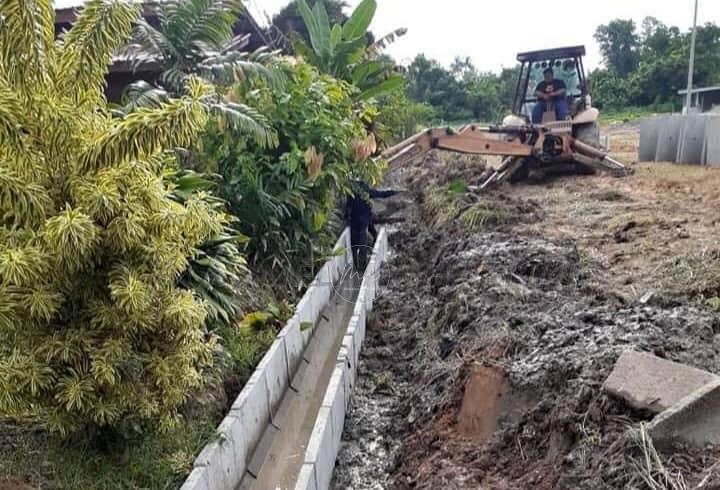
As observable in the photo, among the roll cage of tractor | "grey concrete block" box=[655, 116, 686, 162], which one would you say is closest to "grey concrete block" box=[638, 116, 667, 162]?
"grey concrete block" box=[655, 116, 686, 162]

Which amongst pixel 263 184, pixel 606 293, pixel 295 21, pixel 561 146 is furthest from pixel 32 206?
pixel 295 21

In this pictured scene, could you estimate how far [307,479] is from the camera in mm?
3168

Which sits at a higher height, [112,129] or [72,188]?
[112,129]

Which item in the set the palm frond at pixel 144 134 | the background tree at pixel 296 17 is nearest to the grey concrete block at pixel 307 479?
the palm frond at pixel 144 134

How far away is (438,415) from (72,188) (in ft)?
8.45

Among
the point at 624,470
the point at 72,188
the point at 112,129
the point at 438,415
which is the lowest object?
Result: the point at 438,415

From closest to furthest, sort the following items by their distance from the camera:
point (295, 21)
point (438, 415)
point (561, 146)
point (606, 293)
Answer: point (438, 415)
point (606, 293)
point (561, 146)
point (295, 21)

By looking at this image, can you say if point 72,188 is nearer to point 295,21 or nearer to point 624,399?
point 624,399

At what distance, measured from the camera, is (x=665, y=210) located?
25.1 ft

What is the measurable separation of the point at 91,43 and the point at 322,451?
2.51 meters

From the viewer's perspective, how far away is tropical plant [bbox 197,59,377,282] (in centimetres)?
597

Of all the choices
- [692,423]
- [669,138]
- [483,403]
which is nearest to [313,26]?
[483,403]

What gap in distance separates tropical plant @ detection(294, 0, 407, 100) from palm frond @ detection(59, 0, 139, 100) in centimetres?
643

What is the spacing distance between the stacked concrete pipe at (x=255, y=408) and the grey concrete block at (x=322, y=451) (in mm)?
485
